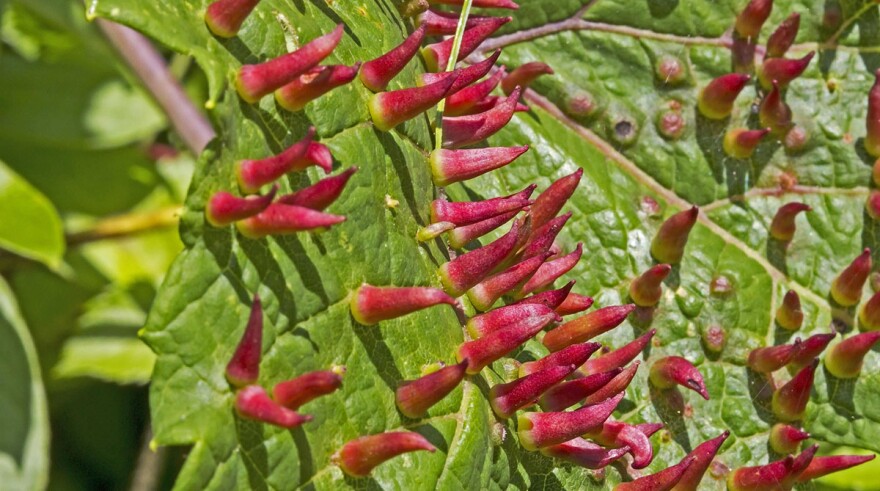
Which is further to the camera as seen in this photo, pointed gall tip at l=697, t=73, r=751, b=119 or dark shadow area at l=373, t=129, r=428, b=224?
pointed gall tip at l=697, t=73, r=751, b=119

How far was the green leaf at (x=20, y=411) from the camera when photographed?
12.3 ft

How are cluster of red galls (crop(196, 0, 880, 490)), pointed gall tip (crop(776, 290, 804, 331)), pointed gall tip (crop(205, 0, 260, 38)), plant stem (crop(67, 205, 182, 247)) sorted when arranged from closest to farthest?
cluster of red galls (crop(196, 0, 880, 490))
pointed gall tip (crop(205, 0, 260, 38))
pointed gall tip (crop(776, 290, 804, 331))
plant stem (crop(67, 205, 182, 247))

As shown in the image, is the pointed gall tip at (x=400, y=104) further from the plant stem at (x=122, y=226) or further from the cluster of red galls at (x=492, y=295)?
the plant stem at (x=122, y=226)

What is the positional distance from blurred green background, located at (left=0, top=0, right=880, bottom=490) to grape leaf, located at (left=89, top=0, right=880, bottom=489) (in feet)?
4.82

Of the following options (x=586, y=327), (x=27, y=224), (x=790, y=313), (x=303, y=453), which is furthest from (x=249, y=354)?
(x=27, y=224)

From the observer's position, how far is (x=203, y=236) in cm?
205

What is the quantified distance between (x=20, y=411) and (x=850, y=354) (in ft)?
8.89

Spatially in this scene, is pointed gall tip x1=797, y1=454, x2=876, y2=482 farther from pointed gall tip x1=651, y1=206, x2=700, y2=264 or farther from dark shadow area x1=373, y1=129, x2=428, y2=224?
dark shadow area x1=373, y1=129, x2=428, y2=224

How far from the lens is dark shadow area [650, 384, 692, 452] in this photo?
2967 millimetres

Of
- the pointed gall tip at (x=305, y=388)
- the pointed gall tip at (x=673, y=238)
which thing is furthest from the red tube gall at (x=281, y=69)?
the pointed gall tip at (x=673, y=238)

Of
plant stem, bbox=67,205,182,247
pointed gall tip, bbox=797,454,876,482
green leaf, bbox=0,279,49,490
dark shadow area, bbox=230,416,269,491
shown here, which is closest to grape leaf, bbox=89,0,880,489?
dark shadow area, bbox=230,416,269,491

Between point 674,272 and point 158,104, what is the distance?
223cm

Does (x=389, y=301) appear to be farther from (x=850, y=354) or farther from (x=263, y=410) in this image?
(x=850, y=354)

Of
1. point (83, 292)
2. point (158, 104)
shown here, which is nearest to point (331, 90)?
point (158, 104)
